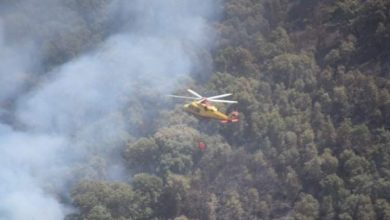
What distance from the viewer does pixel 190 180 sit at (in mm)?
86250

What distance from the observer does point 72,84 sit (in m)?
98.6

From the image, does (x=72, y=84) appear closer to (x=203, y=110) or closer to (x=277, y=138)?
(x=203, y=110)

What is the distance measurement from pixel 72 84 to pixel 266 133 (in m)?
27.0

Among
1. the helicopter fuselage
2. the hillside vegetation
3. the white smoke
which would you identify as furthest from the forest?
the helicopter fuselage

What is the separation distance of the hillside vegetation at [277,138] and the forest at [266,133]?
137 millimetres

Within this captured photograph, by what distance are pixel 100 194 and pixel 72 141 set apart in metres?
11.2

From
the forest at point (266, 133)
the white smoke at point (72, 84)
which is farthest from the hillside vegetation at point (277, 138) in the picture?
the white smoke at point (72, 84)

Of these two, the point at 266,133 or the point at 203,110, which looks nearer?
the point at 203,110

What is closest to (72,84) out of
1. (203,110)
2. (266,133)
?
(203,110)

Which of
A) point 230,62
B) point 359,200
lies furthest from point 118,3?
point 359,200

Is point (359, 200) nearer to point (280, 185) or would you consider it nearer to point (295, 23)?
point (280, 185)

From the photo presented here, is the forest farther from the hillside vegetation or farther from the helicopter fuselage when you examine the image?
the helicopter fuselage

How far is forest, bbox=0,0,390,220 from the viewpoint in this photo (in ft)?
272

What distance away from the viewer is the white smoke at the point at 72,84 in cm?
8375
